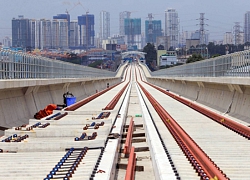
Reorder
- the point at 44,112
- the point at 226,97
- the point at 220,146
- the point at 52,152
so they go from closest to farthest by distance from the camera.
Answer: the point at 52,152 → the point at 220,146 → the point at 44,112 → the point at 226,97

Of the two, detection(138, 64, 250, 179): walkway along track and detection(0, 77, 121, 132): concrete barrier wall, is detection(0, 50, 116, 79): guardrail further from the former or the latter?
detection(138, 64, 250, 179): walkway along track

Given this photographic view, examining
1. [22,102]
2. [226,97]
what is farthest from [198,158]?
[226,97]

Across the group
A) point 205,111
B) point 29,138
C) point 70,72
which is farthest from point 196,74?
point 29,138

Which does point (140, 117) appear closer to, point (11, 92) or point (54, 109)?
point (54, 109)

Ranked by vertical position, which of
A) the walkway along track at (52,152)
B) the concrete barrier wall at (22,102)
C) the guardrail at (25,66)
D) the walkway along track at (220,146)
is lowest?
the walkway along track at (220,146)

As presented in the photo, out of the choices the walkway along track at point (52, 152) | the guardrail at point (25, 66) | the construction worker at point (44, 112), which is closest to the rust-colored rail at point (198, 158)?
the walkway along track at point (52, 152)

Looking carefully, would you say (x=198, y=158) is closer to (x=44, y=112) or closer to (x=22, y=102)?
(x=22, y=102)

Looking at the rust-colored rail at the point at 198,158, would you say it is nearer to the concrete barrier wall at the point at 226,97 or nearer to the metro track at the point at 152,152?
the metro track at the point at 152,152

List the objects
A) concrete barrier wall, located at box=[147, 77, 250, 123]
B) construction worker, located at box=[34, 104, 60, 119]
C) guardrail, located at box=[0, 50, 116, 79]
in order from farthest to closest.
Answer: construction worker, located at box=[34, 104, 60, 119] < concrete barrier wall, located at box=[147, 77, 250, 123] < guardrail, located at box=[0, 50, 116, 79]

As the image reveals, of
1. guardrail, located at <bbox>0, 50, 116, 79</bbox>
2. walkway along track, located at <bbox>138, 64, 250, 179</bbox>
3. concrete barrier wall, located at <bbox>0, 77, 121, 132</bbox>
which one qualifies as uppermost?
guardrail, located at <bbox>0, 50, 116, 79</bbox>

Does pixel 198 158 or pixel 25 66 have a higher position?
pixel 25 66

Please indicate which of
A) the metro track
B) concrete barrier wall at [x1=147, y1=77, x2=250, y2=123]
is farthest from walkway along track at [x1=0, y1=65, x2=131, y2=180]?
concrete barrier wall at [x1=147, y1=77, x2=250, y2=123]
